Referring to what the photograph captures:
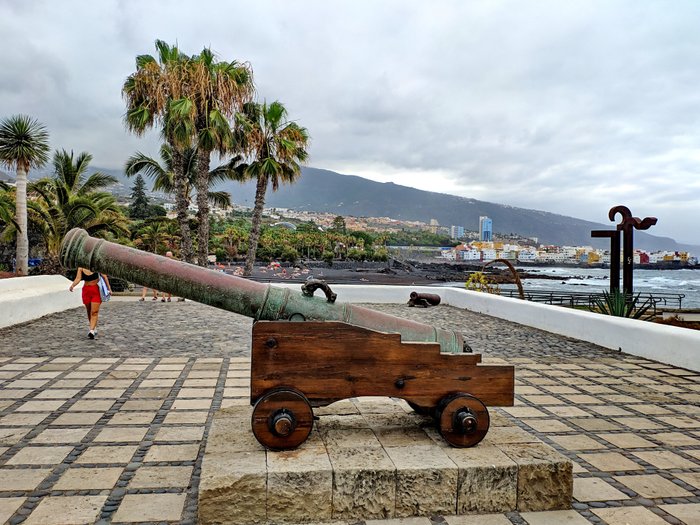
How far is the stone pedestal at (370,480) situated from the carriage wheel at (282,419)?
67 mm

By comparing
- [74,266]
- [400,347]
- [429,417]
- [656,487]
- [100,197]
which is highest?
[100,197]

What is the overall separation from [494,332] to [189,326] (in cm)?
523

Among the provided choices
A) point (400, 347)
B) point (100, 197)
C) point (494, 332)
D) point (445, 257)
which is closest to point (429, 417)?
point (400, 347)

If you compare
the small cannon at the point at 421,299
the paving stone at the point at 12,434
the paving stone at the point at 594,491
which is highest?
the small cannon at the point at 421,299

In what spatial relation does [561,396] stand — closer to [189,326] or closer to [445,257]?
[189,326]

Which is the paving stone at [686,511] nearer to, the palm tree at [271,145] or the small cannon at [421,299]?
the small cannon at [421,299]

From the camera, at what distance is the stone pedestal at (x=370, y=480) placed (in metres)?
2.62

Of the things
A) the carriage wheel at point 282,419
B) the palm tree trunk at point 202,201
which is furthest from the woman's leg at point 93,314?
the palm tree trunk at point 202,201

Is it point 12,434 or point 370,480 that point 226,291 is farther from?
point 12,434

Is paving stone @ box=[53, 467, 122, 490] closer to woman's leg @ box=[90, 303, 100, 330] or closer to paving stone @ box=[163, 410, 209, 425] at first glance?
paving stone @ box=[163, 410, 209, 425]

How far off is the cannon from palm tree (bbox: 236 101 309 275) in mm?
13511

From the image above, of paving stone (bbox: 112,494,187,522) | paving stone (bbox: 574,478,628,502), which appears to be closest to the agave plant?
paving stone (bbox: 574,478,628,502)

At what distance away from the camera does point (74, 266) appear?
324cm

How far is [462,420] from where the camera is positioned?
9.73ft
